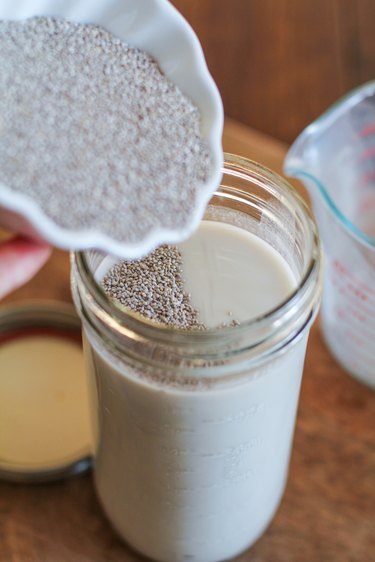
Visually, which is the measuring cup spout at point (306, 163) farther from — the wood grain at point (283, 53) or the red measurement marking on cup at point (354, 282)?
the wood grain at point (283, 53)

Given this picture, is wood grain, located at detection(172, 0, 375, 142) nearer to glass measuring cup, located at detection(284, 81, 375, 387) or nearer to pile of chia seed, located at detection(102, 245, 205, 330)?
glass measuring cup, located at detection(284, 81, 375, 387)

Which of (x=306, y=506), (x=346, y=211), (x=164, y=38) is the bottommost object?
(x=306, y=506)

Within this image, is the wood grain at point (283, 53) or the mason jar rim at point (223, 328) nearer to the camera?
the mason jar rim at point (223, 328)

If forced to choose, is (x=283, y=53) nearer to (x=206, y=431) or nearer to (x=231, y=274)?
(x=231, y=274)

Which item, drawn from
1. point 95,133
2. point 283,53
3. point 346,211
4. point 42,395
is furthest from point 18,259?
point 283,53

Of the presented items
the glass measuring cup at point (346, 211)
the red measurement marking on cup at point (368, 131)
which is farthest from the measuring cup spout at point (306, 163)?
the red measurement marking on cup at point (368, 131)

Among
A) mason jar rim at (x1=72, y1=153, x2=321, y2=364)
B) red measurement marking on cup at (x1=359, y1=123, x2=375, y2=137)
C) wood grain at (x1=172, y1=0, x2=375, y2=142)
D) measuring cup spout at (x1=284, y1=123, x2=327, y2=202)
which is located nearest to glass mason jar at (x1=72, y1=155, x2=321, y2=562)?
mason jar rim at (x1=72, y1=153, x2=321, y2=364)
